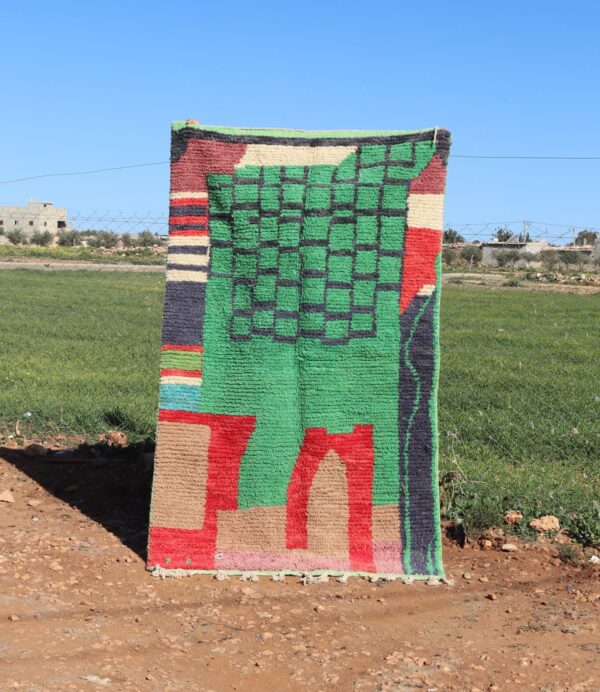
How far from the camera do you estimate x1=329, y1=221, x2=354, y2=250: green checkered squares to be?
4797 millimetres

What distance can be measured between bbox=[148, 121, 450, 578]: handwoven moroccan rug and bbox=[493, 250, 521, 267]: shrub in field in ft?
167

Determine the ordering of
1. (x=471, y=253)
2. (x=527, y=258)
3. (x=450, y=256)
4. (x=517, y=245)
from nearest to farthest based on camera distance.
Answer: (x=450, y=256) < (x=527, y=258) < (x=471, y=253) < (x=517, y=245)

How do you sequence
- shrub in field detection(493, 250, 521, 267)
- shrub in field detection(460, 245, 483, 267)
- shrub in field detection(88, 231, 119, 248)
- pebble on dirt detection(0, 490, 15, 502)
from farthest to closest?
1. shrub in field detection(88, 231, 119, 248)
2. shrub in field detection(460, 245, 483, 267)
3. shrub in field detection(493, 250, 521, 267)
4. pebble on dirt detection(0, 490, 15, 502)

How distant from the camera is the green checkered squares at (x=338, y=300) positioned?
481 centimetres

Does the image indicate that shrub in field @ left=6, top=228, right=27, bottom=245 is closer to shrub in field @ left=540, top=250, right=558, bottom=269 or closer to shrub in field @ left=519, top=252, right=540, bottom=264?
shrub in field @ left=519, top=252, right=540, bottom=264

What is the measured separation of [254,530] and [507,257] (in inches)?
2047

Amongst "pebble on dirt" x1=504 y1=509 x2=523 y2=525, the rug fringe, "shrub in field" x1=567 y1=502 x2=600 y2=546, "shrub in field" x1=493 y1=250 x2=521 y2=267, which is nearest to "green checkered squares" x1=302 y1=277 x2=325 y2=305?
the rug fringe

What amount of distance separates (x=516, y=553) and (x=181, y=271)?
231 cm

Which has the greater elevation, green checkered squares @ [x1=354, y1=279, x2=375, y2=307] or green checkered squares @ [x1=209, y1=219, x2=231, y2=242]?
green checkered squares @ [x1=209, y1=219, x2=231, y2=242]

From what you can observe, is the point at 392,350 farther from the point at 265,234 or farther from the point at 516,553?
the point at 516,553

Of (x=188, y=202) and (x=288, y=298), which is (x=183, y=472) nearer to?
(x=288, y=298)

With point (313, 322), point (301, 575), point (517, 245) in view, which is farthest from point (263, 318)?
point (517, 245)

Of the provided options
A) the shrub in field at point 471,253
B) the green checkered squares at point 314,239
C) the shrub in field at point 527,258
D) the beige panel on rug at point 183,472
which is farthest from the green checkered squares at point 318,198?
the shrub in field at point 527,258

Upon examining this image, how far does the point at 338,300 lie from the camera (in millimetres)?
4812
